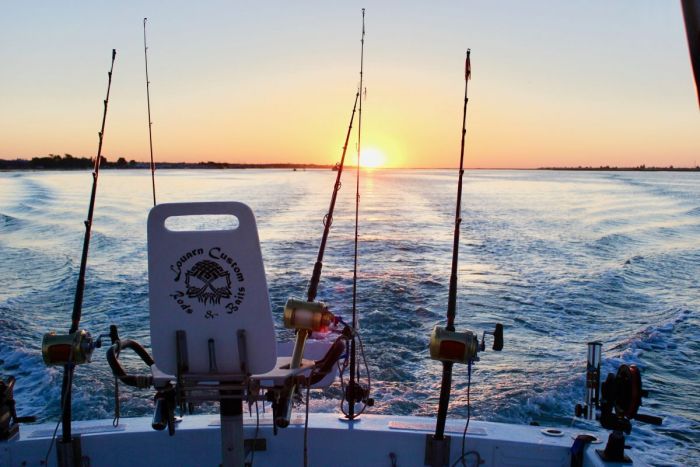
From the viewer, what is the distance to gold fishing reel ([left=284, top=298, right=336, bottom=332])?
1.95 metres

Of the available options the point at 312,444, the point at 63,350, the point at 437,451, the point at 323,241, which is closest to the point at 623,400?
the point at 437,451

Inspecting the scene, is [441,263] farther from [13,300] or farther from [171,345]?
[171,345]

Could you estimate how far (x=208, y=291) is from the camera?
166cm

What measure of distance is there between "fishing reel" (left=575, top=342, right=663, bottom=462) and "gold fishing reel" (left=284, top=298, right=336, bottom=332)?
1.34 m

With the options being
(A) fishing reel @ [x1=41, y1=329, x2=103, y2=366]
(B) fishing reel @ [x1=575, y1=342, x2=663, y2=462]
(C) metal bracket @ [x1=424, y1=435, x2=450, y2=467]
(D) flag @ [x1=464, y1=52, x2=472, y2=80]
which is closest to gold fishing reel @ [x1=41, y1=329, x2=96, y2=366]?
(A) fishing reel @ [x1=41, y1=329, x2=103, y2=366]

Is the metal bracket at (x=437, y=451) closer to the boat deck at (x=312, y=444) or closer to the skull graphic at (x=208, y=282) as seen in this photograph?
the boat deck at (x=312, y=444)

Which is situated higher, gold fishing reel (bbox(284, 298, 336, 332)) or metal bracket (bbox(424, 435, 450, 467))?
→ gold fishing reel (bbox(284, 298, 336, 332))

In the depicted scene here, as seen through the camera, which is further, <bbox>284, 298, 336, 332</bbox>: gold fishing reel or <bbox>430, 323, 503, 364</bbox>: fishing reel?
<bbox>430, 323, 503, 364</bbox>: fishing reel

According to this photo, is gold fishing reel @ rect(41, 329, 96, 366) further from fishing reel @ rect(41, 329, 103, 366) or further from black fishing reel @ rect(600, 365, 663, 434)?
black fishing reel @ rect(600, 365, 663, 434)

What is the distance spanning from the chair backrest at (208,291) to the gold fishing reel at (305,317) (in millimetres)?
262

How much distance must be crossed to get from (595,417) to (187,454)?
1.84m

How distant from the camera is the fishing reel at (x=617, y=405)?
7.95ft

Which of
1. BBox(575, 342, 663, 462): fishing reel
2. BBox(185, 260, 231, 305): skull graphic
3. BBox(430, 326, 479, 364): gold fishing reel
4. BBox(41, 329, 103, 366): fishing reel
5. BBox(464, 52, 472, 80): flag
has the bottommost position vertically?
BBox(575, 342, 663, 462): fishing reel

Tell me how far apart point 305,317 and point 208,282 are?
1.34ft
